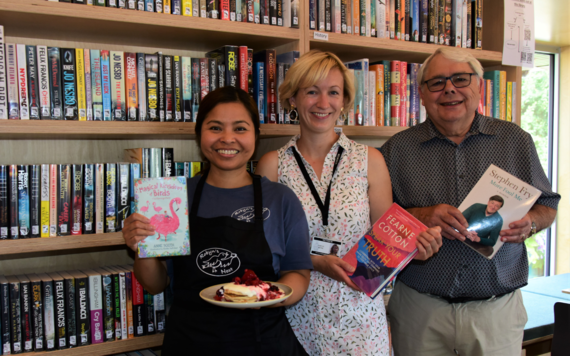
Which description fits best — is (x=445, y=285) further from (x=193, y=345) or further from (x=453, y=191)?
(x=193, y=345)

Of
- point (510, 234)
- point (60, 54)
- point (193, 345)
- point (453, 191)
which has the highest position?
point (60, 54)

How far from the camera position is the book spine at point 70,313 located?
1868 mm

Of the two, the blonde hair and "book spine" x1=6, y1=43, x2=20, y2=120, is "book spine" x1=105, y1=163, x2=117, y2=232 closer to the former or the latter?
"book spine" x1=6, y1=43, x2=20, y2=120

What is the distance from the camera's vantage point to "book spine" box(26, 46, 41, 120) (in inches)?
69.9

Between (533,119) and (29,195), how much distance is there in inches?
177

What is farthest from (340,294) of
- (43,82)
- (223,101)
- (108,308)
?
(43,82)

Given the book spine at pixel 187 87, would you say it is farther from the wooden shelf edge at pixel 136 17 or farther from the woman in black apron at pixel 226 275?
the woman in black apron at pixel 226 275

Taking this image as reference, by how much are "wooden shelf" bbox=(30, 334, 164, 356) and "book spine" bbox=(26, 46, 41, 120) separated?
0.95 metres

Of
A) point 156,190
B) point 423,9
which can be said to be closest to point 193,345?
point 156,190

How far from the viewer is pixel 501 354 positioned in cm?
187

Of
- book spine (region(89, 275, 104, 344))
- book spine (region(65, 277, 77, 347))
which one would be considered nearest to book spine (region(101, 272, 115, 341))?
book spine (region(89, 275, 104, 344))

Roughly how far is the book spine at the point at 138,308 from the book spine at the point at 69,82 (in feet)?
2.45

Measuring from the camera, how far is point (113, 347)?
1938mm

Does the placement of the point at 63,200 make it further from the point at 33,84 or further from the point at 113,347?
the point at 113,347
